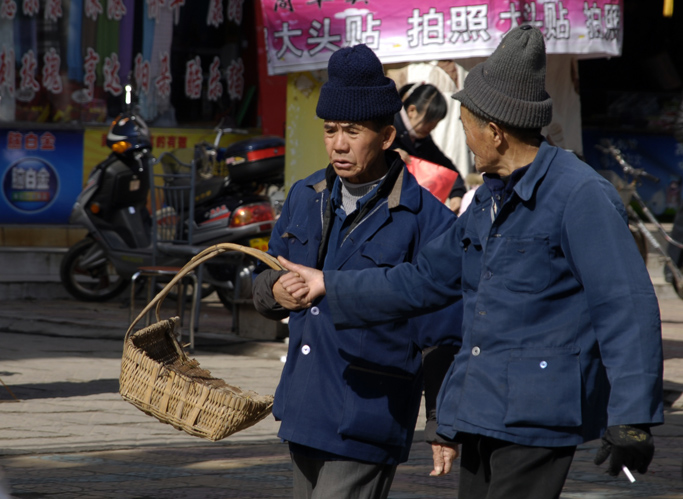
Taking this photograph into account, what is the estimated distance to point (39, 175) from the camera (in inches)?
508

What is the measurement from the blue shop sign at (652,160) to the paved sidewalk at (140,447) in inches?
256

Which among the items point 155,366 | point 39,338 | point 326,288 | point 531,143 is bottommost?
point 39,338

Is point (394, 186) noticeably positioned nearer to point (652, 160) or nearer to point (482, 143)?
point (482, 143)

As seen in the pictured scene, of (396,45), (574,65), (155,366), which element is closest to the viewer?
(155,366)

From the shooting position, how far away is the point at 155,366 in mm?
3492

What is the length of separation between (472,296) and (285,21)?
23.6ft

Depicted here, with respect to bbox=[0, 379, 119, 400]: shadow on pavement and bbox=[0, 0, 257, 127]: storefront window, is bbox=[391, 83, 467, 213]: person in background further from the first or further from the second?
bbox=[0, 0, 257, 127]: storefront window

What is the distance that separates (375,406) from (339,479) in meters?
0.22

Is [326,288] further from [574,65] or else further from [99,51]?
[99,51]

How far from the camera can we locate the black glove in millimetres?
2512

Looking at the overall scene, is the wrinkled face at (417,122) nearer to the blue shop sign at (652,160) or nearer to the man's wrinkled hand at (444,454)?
the man's wrinkled hand at (444,454)

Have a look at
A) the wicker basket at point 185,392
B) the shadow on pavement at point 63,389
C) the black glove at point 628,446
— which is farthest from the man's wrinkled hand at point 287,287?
the shadow on pavement at point 63,389

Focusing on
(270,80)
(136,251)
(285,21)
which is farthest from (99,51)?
(285,21)

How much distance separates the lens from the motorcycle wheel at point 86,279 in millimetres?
11484
